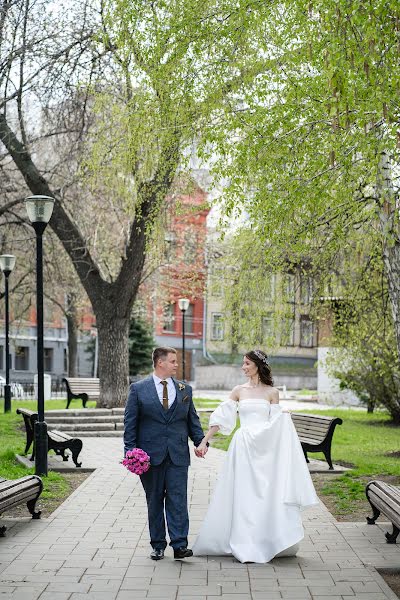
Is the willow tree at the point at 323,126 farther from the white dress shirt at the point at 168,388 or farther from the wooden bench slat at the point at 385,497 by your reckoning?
the white dress shirt at the point at 168,388

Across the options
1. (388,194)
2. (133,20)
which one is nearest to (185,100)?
(133,20)

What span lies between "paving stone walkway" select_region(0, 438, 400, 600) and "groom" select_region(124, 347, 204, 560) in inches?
10.5

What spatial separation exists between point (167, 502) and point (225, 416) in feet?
3.40

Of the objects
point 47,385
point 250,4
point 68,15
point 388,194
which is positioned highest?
point 68,15

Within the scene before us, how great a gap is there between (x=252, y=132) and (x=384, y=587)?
18.1ft

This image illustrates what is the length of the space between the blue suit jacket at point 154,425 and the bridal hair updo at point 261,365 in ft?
2.57

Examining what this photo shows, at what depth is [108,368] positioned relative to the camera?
23.1m

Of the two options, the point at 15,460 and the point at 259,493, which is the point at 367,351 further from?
the point at 259,493

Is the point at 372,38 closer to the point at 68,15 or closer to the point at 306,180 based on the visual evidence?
the point at 306,180

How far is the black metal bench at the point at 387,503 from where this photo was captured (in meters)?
8.41

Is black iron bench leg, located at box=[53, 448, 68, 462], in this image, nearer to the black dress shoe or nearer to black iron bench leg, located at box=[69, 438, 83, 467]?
black iron bench leg, located at box=[69, 438, 83, 467]

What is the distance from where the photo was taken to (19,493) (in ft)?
31.1

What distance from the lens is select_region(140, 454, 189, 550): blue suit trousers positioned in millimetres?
8250

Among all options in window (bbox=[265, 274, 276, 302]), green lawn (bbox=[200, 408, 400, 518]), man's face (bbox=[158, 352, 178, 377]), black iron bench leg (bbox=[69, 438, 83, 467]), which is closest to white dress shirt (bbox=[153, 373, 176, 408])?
man's face (bbox=[158, 352, 178, 377])
